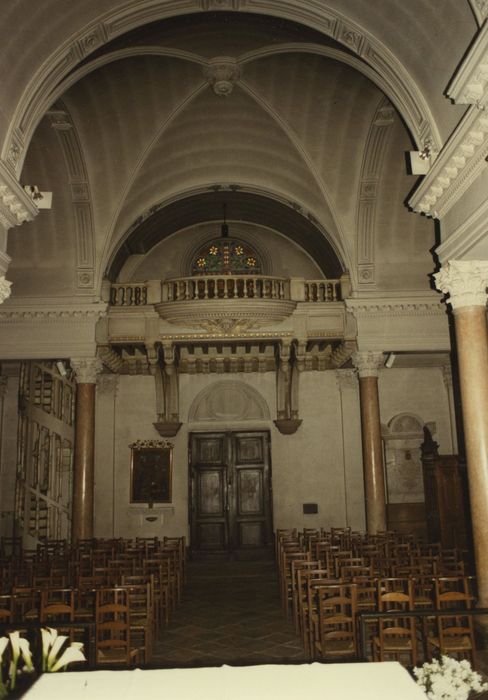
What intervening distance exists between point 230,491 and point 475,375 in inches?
453

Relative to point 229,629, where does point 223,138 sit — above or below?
above

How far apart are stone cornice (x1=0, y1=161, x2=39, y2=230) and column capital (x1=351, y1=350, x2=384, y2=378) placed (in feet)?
28.2

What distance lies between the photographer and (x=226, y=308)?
14.3 m

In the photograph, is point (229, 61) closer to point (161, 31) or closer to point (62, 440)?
point (161, 31)

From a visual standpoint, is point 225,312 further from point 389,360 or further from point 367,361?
point 389,360

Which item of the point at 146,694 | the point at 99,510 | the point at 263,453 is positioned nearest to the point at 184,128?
the point at 263,453

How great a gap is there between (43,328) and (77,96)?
5286 mm

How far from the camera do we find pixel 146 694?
10.4 feet

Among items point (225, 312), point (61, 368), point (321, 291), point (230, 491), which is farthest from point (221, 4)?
point (230, 491)

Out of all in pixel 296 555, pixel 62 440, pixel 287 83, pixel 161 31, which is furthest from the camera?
pixel 62 440

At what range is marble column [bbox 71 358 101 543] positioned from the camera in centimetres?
1365

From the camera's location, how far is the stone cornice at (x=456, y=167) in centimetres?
681

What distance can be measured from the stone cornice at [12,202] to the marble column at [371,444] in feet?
28.5

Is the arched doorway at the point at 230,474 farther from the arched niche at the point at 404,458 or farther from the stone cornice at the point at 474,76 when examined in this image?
the stone cornice at the point at 474,76
